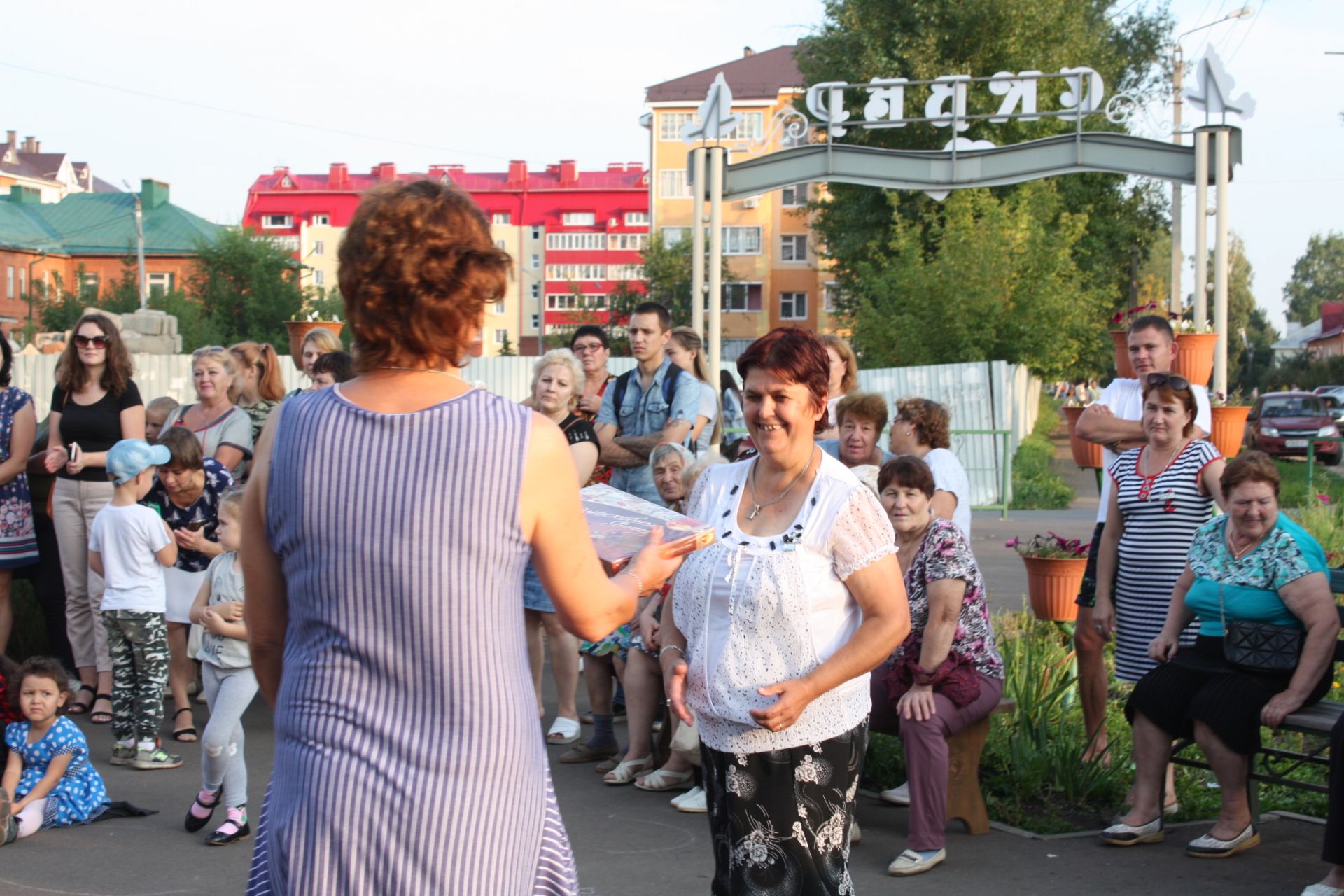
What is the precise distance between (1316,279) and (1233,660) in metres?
134

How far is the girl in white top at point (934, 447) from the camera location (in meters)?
6.18

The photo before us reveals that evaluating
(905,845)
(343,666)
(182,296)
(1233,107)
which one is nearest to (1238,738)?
(905,845)

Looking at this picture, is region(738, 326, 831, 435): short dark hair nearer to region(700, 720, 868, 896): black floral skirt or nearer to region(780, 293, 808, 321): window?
region(700, 720, 868, 896): black floral skirt

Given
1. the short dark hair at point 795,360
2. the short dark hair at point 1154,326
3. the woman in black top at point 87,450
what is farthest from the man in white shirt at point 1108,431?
the woman in black top at point 87,450

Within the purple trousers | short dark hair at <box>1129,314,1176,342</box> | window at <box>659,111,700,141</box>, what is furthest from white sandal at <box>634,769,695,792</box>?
window at <box>659,111,700,141</box>

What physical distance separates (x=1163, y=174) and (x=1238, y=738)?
18.6 ft

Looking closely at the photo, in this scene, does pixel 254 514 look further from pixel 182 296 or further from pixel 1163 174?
pixel 182 296

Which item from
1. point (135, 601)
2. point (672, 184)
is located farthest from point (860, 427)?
point (672, 184)

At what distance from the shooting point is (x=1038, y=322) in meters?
27.1

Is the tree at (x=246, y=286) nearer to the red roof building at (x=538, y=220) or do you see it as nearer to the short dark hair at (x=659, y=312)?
the red roof building at (x=538, y=220)

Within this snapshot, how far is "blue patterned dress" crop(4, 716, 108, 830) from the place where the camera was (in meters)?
5.79

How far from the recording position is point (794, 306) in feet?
239

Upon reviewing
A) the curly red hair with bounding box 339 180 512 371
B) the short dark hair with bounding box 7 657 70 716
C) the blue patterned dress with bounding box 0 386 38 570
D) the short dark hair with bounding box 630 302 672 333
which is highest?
the short dark hair with bounding box 630 302 672 333

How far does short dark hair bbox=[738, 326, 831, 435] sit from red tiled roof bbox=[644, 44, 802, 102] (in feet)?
217
